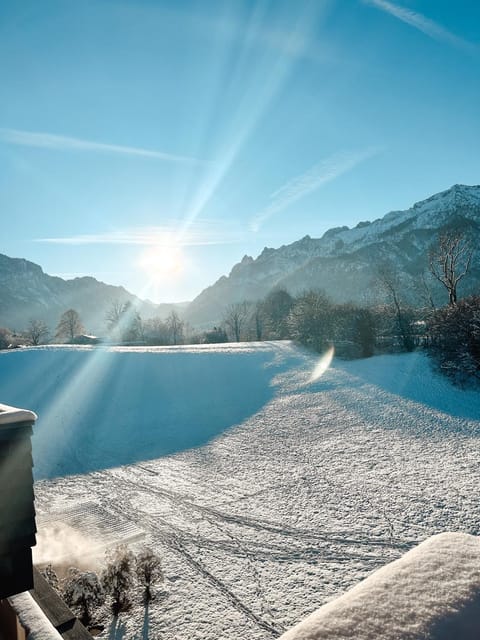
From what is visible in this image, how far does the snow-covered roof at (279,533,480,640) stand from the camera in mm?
1627

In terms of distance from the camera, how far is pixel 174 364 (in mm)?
26156

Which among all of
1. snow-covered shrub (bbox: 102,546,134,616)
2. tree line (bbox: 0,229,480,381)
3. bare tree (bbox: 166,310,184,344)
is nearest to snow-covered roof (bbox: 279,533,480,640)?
snow-covered shrub (bbox: 102,546,134,616)

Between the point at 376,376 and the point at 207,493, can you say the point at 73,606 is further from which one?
the point at 376,376

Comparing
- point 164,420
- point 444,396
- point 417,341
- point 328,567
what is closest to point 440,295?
point 417,341

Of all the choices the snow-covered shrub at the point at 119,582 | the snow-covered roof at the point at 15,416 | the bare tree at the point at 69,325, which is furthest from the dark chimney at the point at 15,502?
the bare tree at the point at 69,325

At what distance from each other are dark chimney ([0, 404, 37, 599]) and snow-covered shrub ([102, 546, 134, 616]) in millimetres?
4826

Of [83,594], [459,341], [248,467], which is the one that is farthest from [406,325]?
[83,594]

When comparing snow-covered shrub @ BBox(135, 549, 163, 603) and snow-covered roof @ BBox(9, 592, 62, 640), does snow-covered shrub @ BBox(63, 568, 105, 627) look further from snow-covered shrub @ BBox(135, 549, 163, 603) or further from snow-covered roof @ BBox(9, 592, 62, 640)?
snow-covered roof @ BBox(9, 592, 62, 640)

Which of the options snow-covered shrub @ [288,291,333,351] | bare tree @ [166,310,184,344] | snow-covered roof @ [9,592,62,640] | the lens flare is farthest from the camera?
bare tree @ [166,310,184,344]

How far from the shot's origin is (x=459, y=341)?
867 inches

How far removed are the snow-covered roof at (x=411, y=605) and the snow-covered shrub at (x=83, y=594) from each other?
6.86m

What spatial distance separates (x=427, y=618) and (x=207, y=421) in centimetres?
1834

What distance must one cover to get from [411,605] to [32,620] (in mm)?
3253

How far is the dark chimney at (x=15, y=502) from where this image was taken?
9.77ft
